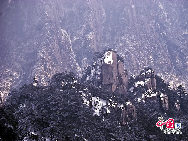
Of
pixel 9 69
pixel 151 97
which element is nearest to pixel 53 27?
pixel 9 69

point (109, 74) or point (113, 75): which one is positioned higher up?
point (109, 74)

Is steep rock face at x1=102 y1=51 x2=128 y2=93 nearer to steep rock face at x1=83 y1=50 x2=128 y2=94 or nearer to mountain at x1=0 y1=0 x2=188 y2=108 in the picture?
steep rock face at x1=83 y1=50 x2=128 y2=94

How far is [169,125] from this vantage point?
227 feet

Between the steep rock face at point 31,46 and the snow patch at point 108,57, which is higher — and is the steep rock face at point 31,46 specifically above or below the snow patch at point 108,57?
above

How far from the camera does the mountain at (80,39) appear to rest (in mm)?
147625

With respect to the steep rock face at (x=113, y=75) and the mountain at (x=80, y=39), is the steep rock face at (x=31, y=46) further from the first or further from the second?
the steep rock face at (x=113, y=75)

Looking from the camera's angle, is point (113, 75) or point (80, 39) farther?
point (80, 39)

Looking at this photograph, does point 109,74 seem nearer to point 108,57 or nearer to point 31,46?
point 108,57

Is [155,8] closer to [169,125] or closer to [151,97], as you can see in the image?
[151,97]

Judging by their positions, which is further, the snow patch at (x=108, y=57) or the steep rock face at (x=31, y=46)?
the steep rock face at (x=31, y=46)

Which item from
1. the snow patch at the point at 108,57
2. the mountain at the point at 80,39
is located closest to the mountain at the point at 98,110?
the snow patch at the point at 108,57

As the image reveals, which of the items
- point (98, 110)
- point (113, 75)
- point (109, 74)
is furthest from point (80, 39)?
point (98, 110)

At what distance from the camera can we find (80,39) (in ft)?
570

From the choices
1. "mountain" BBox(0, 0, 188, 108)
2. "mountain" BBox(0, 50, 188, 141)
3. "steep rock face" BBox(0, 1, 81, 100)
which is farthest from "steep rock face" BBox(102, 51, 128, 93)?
"mountain" BBox(0, 0, 188, 108)
